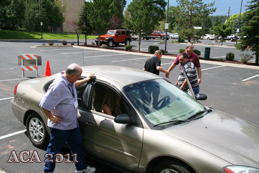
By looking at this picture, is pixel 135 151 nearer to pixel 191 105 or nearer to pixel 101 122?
pixel 101 122

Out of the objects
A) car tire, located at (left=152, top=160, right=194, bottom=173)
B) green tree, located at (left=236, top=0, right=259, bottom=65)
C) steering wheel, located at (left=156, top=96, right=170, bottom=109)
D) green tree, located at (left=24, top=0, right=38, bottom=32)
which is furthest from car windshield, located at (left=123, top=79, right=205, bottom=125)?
green tree, located at (left=24, top=0, right=38, bottom=32)

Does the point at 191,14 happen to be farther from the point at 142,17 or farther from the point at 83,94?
the point at 83,94

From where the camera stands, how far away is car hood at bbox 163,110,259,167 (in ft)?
8.09

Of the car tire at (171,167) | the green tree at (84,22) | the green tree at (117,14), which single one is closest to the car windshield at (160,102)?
the car tire at (171,167)

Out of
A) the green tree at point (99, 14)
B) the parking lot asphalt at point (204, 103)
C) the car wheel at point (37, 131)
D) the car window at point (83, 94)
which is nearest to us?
the car window at point (83, 94)

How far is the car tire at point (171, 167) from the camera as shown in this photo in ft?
8.36

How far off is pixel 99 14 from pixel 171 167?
1062 inches

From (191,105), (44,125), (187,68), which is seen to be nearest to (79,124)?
(44,125)

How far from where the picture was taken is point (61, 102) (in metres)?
3.04

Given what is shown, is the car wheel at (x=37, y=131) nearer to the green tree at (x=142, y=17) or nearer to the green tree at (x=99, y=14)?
the green tree at (x=142, y=17)

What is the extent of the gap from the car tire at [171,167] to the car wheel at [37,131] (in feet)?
7.06

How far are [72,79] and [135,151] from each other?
4.13ft

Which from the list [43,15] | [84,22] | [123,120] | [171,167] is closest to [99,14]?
[84,22]

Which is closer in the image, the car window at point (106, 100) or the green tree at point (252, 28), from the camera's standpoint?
the car window at point (106, 100)
